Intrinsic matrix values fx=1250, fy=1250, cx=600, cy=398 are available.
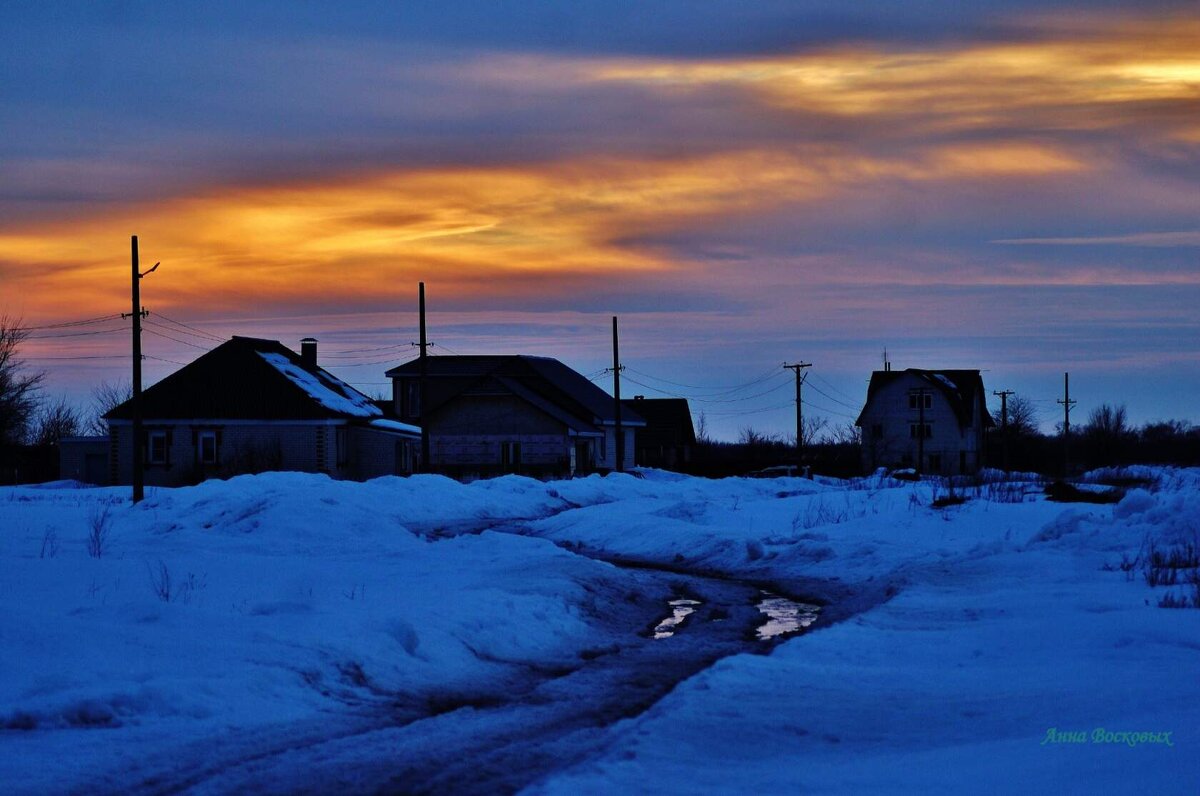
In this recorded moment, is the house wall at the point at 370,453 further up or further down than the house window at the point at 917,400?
further down

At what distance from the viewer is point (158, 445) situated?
174ft

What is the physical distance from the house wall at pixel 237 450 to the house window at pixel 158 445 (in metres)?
0.18

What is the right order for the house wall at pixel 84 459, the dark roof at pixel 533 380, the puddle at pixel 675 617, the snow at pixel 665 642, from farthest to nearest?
the dark roof at pixel 533 380, the house wall at pixel 84 459, the puddle at pixel 675 617, the snow at pixel 665 642

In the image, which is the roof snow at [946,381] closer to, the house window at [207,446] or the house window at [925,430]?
the house window at [925,430]

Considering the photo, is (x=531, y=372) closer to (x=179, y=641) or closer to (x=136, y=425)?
(x=136, y=425)

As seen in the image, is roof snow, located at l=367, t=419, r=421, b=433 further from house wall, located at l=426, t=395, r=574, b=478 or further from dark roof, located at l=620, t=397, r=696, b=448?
dark roof, located at l=620, t=397, r=696, b=448

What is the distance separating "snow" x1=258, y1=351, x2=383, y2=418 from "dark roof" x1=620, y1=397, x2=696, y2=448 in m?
32.1

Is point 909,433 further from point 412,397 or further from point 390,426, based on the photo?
point 390,426

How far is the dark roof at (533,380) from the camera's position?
71.1 metres

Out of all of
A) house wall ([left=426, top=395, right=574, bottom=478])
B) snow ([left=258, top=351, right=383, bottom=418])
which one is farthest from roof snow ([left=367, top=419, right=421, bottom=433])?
house wall ([left=426, top=395, right=574, bottom=478])

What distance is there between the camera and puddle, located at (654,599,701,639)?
1398cm

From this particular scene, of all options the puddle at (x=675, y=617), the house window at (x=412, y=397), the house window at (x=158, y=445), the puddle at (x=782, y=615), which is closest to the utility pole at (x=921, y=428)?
the house window at (x=412, y=397)

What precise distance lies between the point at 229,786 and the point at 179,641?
12.6 ft

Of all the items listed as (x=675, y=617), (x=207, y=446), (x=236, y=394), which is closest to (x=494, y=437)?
(x=236, y=394)
